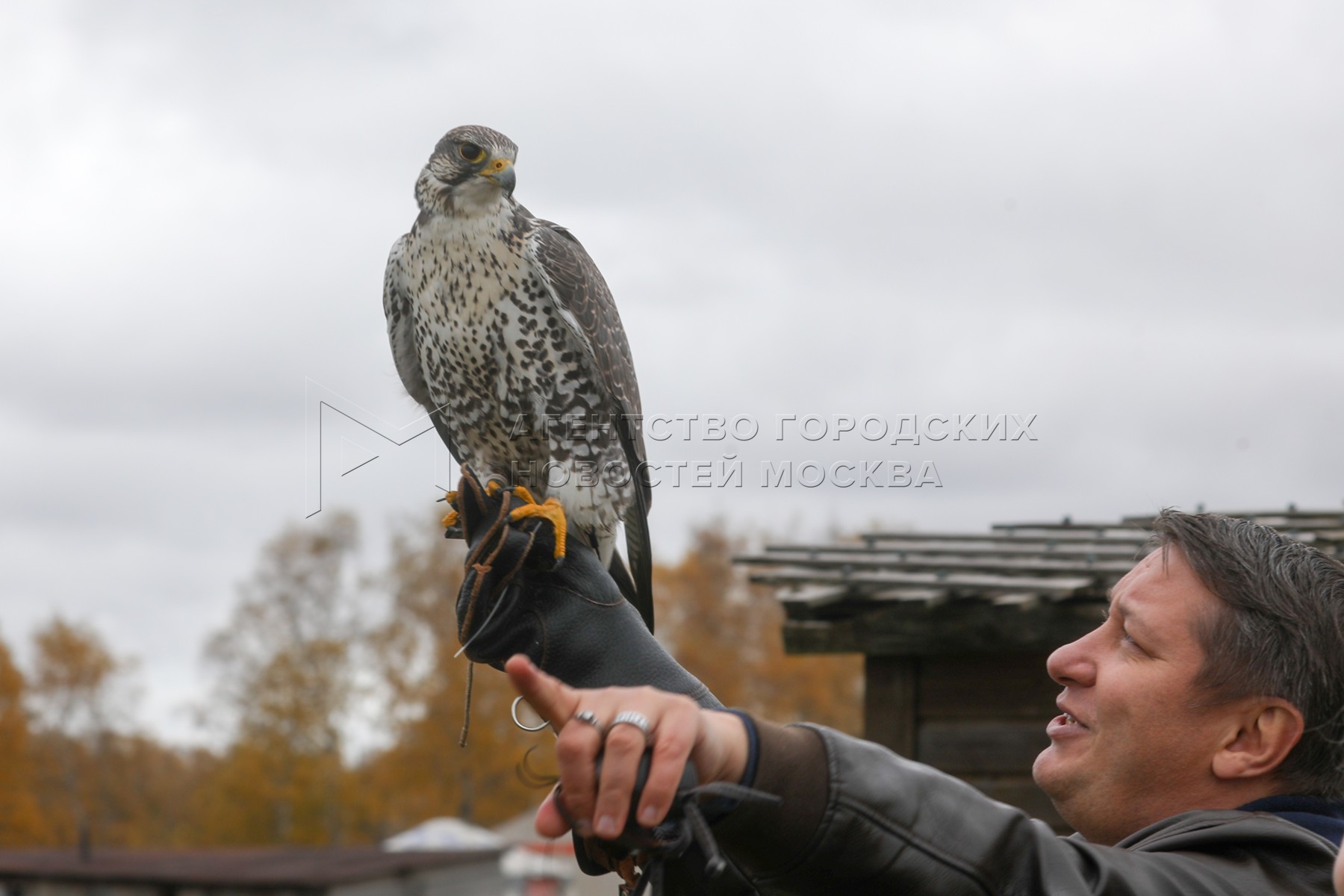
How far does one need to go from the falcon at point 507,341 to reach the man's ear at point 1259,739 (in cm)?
121

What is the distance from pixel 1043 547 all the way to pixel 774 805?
13.3 feet

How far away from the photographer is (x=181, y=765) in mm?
42750

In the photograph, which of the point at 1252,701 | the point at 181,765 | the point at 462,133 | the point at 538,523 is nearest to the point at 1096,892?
the point at 1252,701

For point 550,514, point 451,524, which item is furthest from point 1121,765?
point 451,524

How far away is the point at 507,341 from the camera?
2.67 m

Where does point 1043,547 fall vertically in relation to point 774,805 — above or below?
above

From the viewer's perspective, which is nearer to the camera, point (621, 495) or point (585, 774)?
point (585, 774)

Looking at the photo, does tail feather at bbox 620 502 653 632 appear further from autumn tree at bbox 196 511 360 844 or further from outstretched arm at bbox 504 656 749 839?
autumn tree at bbox 196 511 360 844

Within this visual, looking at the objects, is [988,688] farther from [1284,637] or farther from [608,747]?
[608,747]

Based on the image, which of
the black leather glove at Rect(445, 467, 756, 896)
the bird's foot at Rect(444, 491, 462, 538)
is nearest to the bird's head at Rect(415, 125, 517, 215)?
the bird's foot at Rect(444, 491, 462, 538)

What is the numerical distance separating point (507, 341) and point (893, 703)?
270 centimetres

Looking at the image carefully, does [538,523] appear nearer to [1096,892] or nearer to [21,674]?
Result: [1096,892]

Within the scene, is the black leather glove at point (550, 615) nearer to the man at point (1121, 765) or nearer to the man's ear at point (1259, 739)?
the man at point (1121, 765)

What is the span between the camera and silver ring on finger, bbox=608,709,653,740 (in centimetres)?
105
